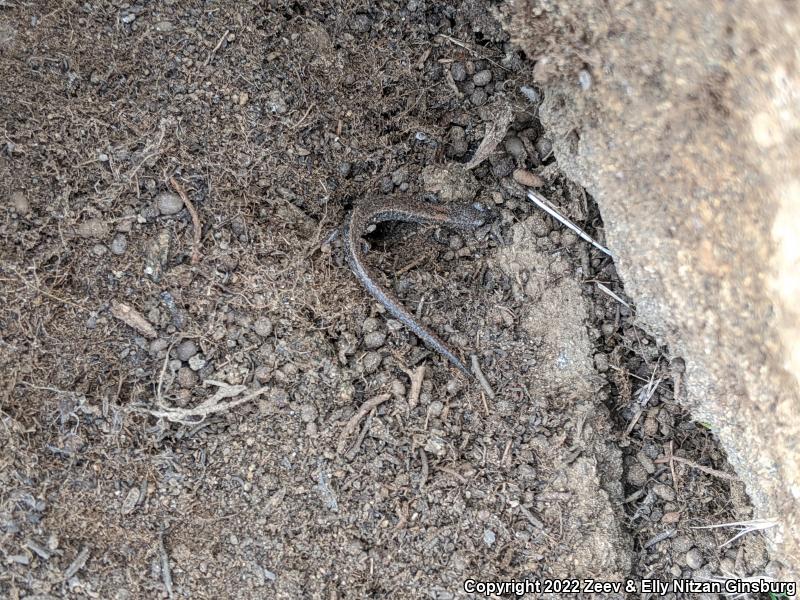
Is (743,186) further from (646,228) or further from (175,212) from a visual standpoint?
(175,212)

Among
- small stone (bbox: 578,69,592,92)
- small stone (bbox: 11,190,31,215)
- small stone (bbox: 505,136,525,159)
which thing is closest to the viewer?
small stone (bbox: 578,69,592,92)

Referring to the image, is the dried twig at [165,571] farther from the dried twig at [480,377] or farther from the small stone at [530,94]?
the small stone at [530,94]

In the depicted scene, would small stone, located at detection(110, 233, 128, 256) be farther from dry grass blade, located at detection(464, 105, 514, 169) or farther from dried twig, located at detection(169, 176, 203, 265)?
dry grass blade, located at detection(464, 105, 514, 169)

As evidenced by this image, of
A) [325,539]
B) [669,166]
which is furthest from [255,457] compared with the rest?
[669,166]

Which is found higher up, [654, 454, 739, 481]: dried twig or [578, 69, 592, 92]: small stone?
[578, 69, 592, 92]: small stone

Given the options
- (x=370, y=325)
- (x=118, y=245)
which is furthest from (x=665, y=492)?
(x=118, y=245)

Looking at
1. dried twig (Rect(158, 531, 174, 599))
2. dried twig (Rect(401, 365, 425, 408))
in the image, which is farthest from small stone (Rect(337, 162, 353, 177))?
dried twig (Rect(158, 531, 174, 599))

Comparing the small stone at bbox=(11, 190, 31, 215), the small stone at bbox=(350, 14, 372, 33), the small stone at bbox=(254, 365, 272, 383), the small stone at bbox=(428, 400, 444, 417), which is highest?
the small stone at bbox=(350, 14, 372, 33)
